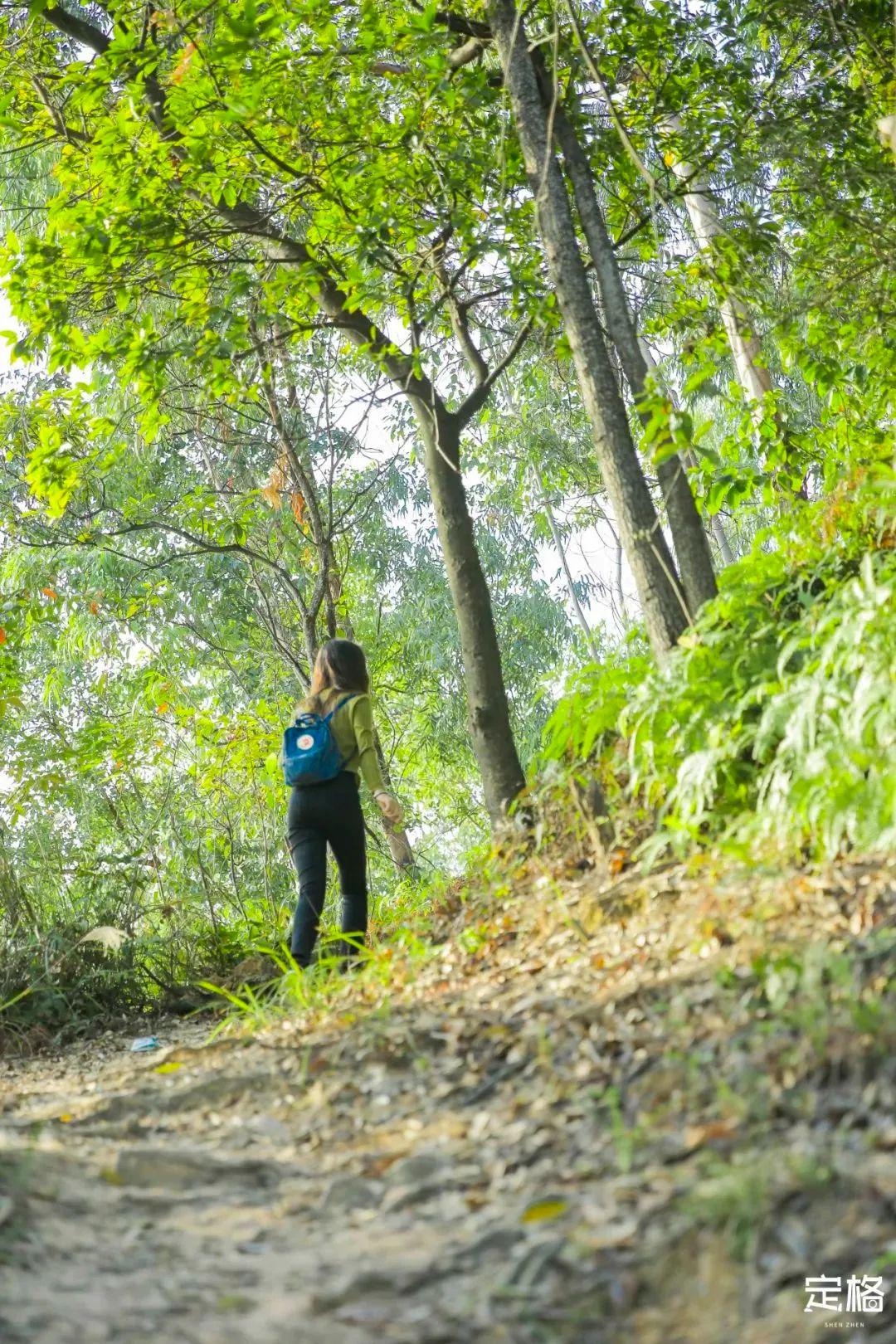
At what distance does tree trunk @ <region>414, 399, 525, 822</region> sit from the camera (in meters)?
7.00

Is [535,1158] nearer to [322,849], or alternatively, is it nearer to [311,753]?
[311,753]

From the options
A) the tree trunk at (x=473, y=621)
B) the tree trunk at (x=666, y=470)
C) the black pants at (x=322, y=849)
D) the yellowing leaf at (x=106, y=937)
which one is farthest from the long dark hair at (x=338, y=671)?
the tree trunk at (x=666, y=470)

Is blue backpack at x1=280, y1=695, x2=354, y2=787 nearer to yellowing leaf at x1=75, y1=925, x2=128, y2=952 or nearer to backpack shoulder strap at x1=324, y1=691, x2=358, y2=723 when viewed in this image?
backpack shoulder strap at x1=324, y1=691, x2=358, y2=723

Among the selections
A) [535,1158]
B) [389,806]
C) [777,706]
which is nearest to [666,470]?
[777,706]

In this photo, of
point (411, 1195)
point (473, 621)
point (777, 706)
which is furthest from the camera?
point (473, 621)

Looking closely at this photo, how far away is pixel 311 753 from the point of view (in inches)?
247

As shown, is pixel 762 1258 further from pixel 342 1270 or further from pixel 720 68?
pixel 720 68

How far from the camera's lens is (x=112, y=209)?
21.9ft

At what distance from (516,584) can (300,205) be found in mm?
14910

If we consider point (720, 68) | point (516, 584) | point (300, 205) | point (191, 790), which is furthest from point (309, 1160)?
point (516, 584)

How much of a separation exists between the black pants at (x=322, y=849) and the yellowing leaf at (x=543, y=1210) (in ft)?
13.0

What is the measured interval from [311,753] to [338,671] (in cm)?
47

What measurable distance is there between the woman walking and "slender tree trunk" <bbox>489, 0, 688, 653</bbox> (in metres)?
1.71

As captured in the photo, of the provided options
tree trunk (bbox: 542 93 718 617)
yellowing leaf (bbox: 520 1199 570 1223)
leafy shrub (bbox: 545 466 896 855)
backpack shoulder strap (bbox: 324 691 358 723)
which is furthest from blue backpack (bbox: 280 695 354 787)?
yellowing leaf (bbox: 520 1199 570 1223)
